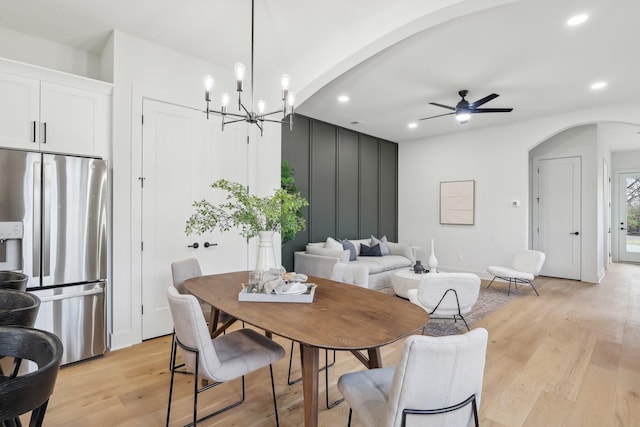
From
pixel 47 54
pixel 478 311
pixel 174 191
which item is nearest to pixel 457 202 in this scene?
pixel 478 311

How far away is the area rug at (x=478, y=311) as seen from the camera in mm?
3553

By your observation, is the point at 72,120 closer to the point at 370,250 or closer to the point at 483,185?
the point at 370,250

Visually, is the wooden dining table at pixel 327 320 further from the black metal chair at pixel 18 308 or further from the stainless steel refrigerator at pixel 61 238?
the stainless steel refrigerator at pixel 61 238

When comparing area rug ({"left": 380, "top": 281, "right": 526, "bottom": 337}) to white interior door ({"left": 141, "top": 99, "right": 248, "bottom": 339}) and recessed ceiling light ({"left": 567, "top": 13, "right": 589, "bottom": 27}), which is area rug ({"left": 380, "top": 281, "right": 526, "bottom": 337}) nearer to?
white interior door ({"left": 141, "top": 99, "right": 248, "bottom": 339})

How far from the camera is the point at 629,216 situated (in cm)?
842

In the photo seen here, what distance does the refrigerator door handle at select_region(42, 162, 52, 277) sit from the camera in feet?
8.46

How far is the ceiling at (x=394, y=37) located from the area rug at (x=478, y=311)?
2.89 metres

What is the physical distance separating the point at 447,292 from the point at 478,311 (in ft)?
4.64

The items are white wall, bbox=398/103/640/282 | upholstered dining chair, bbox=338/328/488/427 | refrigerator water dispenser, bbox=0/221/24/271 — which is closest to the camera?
upholstered dining chair, bbox=338/328/488/427

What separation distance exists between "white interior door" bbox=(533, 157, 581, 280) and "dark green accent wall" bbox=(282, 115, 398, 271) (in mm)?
2835

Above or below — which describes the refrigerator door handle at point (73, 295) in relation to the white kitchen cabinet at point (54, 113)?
below

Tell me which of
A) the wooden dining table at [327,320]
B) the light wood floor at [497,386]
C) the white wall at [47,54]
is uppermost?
the white wall at [47,54]

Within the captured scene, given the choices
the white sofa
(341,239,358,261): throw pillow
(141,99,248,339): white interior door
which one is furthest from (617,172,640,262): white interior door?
(141,99,248,339): white interior door

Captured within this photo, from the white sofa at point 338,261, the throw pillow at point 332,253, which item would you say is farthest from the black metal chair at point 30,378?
the throw pillow at point 332,253
